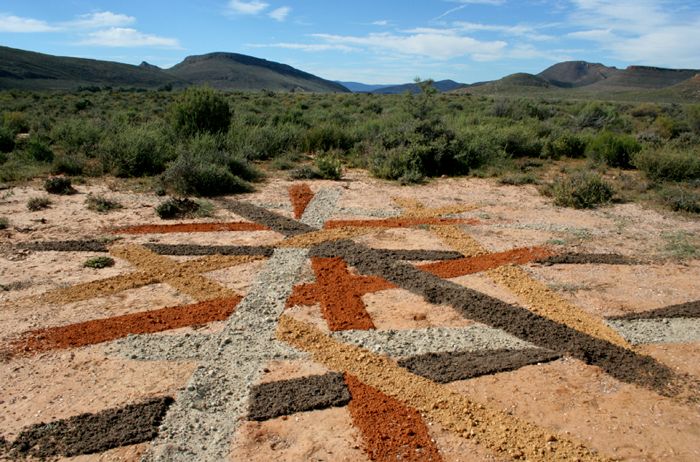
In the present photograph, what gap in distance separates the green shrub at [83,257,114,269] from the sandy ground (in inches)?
5.0

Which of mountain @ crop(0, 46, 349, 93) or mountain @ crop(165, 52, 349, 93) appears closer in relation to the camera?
mountain @ crop(0, 46, 349, 93)

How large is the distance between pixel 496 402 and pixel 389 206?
6.18 m

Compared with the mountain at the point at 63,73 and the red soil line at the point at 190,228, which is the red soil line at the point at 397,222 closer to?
the red soil line at the point at 190,228

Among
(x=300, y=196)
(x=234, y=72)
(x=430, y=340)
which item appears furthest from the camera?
(x=234, y=72)

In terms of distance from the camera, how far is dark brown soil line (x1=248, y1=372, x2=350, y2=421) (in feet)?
12.1

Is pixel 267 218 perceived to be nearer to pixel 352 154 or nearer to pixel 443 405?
pixel 443 405

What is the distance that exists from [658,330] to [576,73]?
104494 millimetres

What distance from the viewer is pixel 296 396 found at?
3850 mm

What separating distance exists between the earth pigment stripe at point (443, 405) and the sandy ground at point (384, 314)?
90 millimetres

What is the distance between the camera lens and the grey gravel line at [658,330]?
481 centimetres

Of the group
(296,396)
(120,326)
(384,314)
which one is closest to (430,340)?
(384,314)

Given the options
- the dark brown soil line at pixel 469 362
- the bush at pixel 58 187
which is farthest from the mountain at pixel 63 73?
the dark brown soil line at pixel 469 362

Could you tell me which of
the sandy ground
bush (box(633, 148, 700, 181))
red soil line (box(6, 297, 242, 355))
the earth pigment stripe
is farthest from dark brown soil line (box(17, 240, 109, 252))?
bush (box(633, 148, 700, 181))

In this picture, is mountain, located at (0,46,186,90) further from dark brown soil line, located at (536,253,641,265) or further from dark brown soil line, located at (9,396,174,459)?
dark brown soil line, located at (9,396,174,459)
